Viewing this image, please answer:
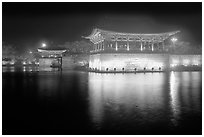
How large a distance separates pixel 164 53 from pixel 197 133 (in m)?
34.3

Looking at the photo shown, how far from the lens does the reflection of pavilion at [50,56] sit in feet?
185

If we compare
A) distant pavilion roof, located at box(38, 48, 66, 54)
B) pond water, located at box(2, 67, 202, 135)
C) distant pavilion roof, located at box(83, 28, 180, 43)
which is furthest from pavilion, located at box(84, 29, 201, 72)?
pond water, located at box(2, 67, 202, 135)

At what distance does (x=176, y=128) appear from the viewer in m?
6.96

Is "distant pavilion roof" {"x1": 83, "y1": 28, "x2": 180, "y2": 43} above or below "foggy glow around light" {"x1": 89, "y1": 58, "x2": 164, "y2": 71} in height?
above

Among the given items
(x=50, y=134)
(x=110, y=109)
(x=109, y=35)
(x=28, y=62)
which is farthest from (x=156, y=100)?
(x=28, y=62)

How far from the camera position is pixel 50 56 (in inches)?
2277

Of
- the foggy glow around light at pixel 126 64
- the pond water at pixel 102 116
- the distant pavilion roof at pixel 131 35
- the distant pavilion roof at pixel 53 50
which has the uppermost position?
the distant pavilion roof at pixel 131 35

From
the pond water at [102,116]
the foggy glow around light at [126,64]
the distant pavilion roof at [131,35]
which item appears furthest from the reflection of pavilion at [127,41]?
the pond water at [102,116]

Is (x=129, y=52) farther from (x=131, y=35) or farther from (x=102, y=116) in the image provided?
(x=102, y=116)

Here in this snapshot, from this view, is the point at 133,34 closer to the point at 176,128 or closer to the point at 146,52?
the point at 146,52

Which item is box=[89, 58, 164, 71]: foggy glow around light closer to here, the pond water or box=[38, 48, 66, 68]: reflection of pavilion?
box=[38, 48, 66, 68]: reflection of pavilion

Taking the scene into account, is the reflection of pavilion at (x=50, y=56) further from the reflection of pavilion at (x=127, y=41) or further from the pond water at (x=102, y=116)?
the pond water at (x=102, y=116)

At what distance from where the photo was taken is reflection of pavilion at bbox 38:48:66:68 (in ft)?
185

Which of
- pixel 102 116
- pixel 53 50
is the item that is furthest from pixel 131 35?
pixel 102 116
